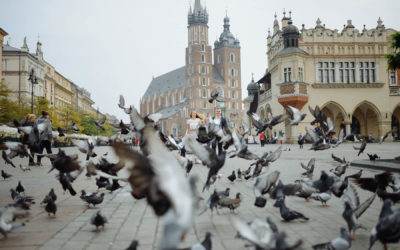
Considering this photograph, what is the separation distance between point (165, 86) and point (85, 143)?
128874 millimetres

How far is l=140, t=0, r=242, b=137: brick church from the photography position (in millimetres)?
108188

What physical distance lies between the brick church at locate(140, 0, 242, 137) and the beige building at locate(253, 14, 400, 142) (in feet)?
199

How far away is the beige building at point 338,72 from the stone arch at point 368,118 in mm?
165

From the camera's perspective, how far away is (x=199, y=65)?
109m

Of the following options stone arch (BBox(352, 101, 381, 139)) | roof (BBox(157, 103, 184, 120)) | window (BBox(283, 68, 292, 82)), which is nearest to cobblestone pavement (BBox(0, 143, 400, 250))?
window (BBox(283, 68, 292, 82))

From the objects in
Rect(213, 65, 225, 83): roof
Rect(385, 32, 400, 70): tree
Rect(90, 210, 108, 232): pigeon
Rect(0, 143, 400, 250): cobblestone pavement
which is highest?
Rect(213, 65, 225, 83): roof

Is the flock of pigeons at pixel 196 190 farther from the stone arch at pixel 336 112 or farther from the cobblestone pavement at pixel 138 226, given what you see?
the stone arch at pixel 336 112

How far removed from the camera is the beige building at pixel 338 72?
3747 cm

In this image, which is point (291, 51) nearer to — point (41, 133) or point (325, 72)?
point (325, 72)

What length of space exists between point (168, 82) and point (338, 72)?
100m

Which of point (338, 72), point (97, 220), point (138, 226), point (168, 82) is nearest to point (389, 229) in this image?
point (138, 226)

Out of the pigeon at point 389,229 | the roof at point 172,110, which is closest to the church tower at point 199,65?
the roof at point 172,110

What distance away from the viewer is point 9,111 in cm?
3638

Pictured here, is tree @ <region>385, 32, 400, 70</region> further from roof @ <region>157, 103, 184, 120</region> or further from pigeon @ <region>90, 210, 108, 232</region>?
roof @ <region>157, 103, 184, 120</region>
